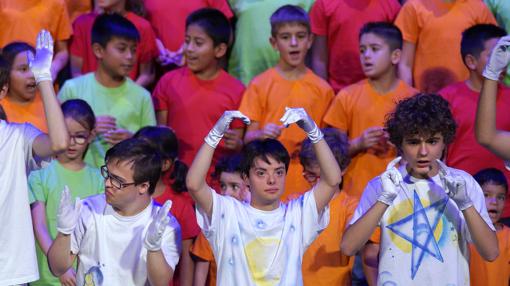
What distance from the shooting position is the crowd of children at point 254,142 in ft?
15.3

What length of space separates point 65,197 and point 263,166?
37.5 inches

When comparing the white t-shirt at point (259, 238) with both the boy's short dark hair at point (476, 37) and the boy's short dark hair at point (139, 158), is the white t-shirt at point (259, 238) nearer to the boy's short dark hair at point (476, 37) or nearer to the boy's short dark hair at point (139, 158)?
the boy's short dark hair at point (139, 158)

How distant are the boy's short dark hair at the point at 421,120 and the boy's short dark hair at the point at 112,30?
2298 mm

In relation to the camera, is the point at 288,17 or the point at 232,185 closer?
the point at 232,185

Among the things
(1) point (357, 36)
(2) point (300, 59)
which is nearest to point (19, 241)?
(2) point (300, 59)

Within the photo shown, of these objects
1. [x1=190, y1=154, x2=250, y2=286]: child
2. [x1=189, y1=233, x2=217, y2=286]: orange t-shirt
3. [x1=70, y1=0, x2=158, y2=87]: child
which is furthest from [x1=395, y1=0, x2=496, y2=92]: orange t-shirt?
[x1=189, y1=233, x2=217, y2=286]: orange t-shirt

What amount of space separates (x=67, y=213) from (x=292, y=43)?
245 cm

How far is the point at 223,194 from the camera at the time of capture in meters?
5.77

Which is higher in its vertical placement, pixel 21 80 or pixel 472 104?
pixel 21 80

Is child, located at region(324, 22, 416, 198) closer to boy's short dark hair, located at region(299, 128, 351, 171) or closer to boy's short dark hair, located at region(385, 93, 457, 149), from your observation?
boy's short dark hair, located at region(299, 128, 351, 171)

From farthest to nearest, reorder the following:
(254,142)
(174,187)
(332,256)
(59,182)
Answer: (174,187) < (59,182) < (332,256) < (254,142)

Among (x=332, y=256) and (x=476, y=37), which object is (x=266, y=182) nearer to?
(x=332, y=256)

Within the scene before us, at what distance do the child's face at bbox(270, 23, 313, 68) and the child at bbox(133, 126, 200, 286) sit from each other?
96 centimetres

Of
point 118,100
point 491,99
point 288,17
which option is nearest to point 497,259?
point 491,99
